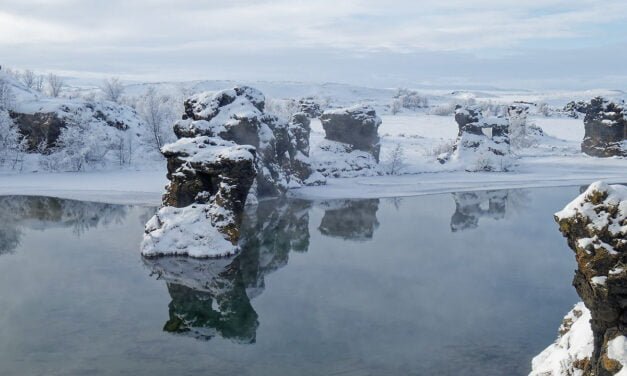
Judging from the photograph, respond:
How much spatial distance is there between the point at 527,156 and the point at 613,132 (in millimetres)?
13090

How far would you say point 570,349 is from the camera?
679 inches

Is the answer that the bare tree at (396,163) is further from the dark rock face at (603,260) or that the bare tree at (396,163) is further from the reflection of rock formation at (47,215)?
the dark rock face at (603,260)

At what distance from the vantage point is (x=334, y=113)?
81.8 m

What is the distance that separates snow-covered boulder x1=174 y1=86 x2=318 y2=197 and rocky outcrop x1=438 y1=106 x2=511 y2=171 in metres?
30.2

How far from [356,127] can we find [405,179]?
11.2 metres

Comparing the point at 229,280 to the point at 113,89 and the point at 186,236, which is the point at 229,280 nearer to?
the point at 186,236

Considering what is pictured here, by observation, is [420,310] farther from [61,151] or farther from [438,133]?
[438,133]

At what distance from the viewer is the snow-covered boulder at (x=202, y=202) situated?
3862cm

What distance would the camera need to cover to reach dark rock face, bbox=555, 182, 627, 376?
561 inches

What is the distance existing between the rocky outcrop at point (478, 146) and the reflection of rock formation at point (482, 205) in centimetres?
1496

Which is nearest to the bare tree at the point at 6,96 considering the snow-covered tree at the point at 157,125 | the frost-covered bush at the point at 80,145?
the frost-covered bush at the point at 80,145

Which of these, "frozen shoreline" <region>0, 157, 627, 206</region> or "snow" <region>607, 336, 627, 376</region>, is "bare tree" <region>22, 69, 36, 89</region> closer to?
"frozen shoreline" <region>0, 157, 627, 206</region>

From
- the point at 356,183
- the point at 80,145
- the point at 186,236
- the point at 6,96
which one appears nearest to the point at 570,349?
the point at 186,236

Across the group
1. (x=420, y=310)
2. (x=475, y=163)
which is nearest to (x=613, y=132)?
(x=475, y=163)
